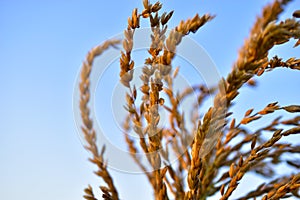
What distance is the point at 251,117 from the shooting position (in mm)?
987

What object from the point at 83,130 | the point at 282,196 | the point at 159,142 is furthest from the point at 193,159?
the point at 83,130

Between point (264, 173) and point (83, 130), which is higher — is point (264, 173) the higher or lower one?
the lower one

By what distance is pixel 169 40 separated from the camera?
0.83m

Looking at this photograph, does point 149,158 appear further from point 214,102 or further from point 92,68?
point 92,68

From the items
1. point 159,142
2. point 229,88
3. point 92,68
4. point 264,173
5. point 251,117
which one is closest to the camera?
point 229,88

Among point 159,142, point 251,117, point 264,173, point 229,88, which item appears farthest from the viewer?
point 264,173

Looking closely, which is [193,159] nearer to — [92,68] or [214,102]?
[214,102]

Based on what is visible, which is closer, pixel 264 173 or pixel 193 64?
pixel 193 64

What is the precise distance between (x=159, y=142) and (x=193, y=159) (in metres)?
0.10

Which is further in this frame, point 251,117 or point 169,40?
point 251,117

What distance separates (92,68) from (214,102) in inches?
18.3

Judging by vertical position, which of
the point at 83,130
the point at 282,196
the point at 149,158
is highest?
the point at 83,130

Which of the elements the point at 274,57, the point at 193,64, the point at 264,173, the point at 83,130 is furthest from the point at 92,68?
the point at 264,173

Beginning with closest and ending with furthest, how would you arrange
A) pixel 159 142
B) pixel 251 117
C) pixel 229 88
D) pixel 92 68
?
1. pixel 229 88
2. pixel 159 142
3. pixel 251 117
4. pixel 92 68
